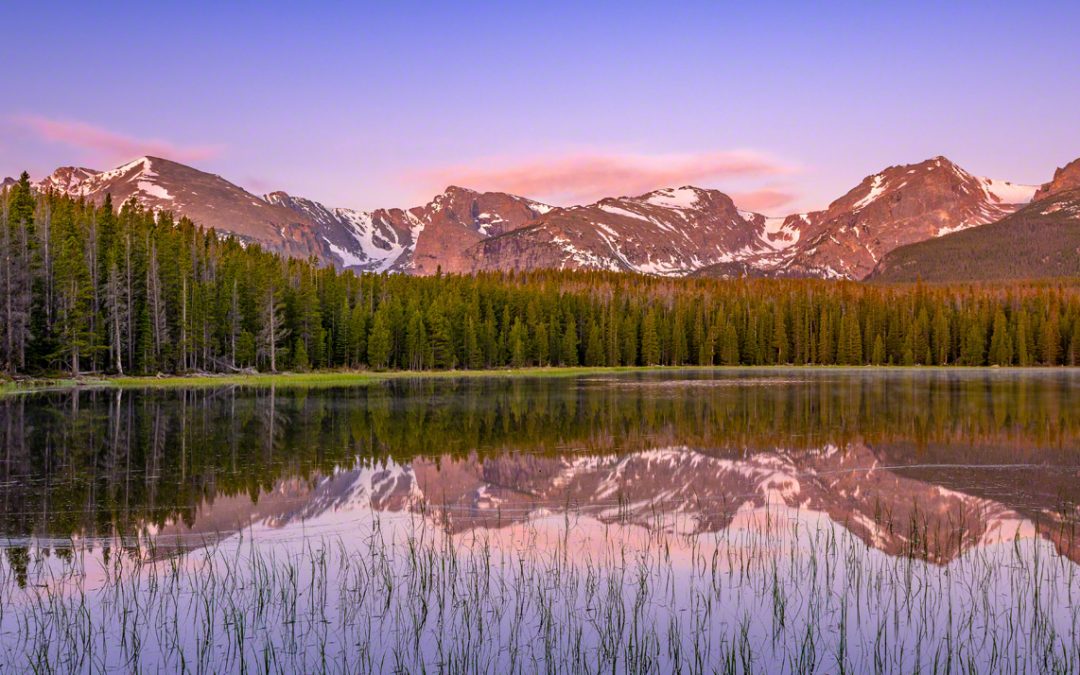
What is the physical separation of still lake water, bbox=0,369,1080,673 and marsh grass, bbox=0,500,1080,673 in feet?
0.17

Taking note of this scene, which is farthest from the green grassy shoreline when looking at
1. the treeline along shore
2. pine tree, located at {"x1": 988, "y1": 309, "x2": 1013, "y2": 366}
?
pine tree, located at {"x1": 988, "y1": 309, "x2": 1013, "y2": 366}

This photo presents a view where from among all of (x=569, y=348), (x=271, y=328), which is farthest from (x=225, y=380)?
(x=569, y=348)

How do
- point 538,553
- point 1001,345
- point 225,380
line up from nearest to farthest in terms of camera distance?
1. point 538,553
2. point 225,380
3. point 1001,345

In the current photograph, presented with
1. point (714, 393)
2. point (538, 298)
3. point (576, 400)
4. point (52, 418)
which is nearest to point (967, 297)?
point (538, 298)

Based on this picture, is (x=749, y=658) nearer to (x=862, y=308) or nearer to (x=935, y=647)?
(x=935, y=647)

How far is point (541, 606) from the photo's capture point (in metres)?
12.0

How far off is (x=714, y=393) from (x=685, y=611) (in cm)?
5305

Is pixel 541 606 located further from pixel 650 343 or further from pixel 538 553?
pixel 650 343

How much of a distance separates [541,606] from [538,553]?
304cm

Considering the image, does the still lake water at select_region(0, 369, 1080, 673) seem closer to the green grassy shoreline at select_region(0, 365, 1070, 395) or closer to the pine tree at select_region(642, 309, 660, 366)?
the green grassy shoreline at select_region(0, 365, 1070, 395)

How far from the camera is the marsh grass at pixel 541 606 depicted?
10.2m

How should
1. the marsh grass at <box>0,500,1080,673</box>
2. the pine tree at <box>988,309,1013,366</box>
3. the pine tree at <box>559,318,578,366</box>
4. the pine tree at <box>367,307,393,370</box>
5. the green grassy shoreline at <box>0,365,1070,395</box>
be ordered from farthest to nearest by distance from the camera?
the pine tree at <box>988,309,1013,366</box>, the pine tree at <box>559,318,578,366</box>, the pine tree at <box>367,307,393,370</box>, the green grassy shoreline at <box>0,365,1070,395</box>, the marsh grass at <box>0,500,1080,673</box>

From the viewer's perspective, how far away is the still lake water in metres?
10.5

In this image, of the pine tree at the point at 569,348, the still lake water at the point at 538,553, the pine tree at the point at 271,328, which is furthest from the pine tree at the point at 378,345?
the still lake water at the point at 538,553
